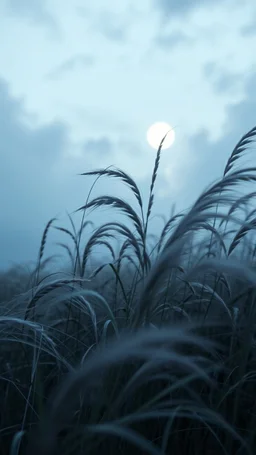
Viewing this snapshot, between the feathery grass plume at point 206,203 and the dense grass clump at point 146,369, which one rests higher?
the feathery grass plume at point 206,203

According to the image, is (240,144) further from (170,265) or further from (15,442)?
(15,442)

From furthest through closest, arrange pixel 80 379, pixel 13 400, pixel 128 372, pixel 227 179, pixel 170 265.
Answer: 1. pixel 13 400
2. pixel 128 372
3. pixel 227 179
4. pixel 170 265
5. pixel 80 379

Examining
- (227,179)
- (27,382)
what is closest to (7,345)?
(27,382)

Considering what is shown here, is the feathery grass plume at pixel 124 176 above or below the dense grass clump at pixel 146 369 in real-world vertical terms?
above

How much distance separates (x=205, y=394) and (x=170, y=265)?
1214mm

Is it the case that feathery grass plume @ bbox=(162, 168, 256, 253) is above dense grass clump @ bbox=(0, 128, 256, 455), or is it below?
above

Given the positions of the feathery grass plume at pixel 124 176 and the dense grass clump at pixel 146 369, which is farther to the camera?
the feathery grass plume at pixel 124 176

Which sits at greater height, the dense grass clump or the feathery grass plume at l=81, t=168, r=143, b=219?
the feathery grass plume at l=81, t=168, r=143, b=219

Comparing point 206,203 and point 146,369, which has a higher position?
point 206,203

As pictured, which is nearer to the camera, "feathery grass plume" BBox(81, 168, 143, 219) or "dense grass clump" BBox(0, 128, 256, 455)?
"dense grass clump" BBox(0, 128, 256, 455)

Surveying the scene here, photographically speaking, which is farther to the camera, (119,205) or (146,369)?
(119,205)

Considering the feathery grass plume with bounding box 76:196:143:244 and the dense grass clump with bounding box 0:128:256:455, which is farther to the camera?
the feathery grass plume with bounding box 76:196:143:244

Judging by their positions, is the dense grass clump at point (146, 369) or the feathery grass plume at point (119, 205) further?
the feathery grass plume at point (119, 205)

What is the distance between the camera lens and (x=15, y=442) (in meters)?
1.30
